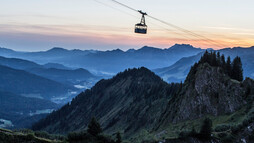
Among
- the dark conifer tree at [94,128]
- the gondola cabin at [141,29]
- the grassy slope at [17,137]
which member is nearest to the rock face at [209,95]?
the gondola cabin at [141,29]

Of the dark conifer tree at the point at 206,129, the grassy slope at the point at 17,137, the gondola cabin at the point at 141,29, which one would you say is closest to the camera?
the grassy slope at the point at 17,137

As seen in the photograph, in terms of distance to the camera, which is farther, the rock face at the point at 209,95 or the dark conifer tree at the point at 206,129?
the rock face at the point at 209,95

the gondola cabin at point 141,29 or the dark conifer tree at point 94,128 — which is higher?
the gondola cabin at point 141,29

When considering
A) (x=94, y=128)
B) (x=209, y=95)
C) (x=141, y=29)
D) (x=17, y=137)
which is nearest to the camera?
(x=17, y=137)

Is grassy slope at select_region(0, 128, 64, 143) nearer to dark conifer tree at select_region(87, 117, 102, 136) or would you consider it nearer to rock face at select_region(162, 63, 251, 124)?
dark conifer tree at select_region(87, 117, 102, 136)

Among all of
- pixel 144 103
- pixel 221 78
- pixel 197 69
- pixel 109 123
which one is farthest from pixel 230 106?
pixel 109 123

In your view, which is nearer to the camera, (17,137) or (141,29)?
(17,137)

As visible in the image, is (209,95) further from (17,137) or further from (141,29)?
(17,137)

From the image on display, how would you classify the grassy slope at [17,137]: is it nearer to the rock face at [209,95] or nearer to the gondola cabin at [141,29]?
the gondola cabin at [141,29]

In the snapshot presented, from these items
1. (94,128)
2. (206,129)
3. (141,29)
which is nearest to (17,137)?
(94,128)
